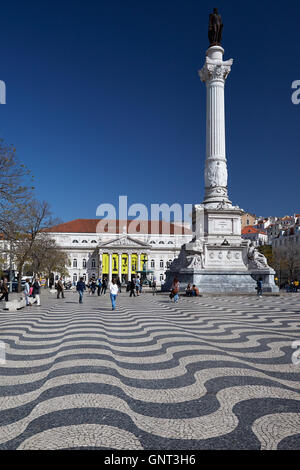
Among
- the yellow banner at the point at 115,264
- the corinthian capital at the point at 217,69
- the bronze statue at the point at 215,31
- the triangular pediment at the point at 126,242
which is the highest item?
the bronze statue at the point at 215,31

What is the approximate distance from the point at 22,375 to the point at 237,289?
19.8m

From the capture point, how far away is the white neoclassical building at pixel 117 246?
3450 inches

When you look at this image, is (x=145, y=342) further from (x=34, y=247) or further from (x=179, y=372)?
(x=34, y=247)

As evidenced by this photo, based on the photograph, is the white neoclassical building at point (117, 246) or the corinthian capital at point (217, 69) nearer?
the corinthian capital at point (217, 69)

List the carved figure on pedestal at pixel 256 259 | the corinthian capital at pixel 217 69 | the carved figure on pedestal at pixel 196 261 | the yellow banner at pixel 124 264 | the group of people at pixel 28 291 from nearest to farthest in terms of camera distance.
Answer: the group of people at pixel 28 291, the carved figure on pedestal at pixel 196 261, the carved figure on pedestal at pixel 256 259, the corinthian capital at pixel 217 69, the yellow banner at pixel 124 264

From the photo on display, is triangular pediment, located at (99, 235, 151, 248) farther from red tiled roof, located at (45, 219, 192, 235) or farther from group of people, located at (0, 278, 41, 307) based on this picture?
group of people, located at (0, 278, 41, 307)

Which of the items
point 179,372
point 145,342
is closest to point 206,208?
point 145,342

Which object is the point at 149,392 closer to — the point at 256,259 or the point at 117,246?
the point at 256,259

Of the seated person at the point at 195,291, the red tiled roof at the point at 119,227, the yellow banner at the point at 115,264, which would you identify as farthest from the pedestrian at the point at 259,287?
the red tiled roof at the point at 119,227

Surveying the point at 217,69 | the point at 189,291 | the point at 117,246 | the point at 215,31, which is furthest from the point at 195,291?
the point at 117,246

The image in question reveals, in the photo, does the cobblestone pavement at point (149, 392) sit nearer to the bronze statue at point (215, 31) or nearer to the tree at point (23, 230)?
the tree at point (23, 230)

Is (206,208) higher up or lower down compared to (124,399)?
higher up

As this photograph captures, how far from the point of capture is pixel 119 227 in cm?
9506

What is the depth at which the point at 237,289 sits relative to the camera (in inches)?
900
